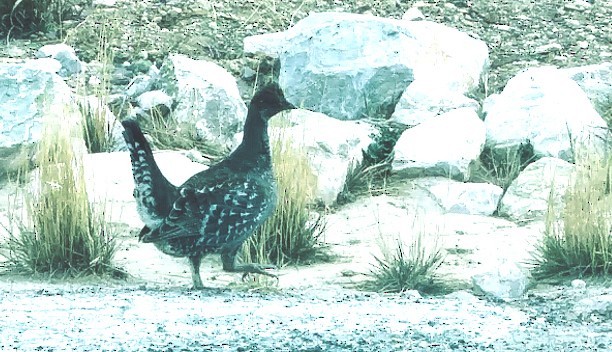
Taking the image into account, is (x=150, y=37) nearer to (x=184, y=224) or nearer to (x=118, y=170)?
(x=118, y=170)

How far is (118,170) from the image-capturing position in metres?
9.64

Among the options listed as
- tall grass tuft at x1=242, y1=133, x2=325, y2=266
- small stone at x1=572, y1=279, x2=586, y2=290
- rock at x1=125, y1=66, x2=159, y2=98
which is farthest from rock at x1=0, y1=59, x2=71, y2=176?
small stone at x1=572, y1=279, x2=586, y2=290

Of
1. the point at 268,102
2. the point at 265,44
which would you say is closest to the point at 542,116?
the point at 265,44

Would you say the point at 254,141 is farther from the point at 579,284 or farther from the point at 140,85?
the point at 140,85

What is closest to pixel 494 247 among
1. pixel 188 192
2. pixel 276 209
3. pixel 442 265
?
pixel 442 265

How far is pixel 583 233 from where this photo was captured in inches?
310

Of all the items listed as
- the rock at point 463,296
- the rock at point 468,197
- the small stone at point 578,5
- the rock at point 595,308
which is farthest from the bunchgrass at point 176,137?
the small stone at point 578,5

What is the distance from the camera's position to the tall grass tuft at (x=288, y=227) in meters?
8.46

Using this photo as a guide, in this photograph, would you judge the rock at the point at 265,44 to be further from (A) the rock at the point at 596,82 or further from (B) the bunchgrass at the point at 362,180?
(A) the rock at the point at 596,82

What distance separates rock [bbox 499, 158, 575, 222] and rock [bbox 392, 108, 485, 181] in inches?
18.2

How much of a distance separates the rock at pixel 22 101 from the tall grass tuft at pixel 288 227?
1851mm

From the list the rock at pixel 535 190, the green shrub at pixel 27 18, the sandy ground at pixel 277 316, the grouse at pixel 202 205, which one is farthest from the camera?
the green shrub at pixel 27 18

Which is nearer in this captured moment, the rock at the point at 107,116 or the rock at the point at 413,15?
the rock at the point at 107,116

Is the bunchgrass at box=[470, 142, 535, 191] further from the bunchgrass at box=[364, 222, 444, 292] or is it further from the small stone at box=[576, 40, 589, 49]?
the small stone at box=[576, 40, 589, 49]
